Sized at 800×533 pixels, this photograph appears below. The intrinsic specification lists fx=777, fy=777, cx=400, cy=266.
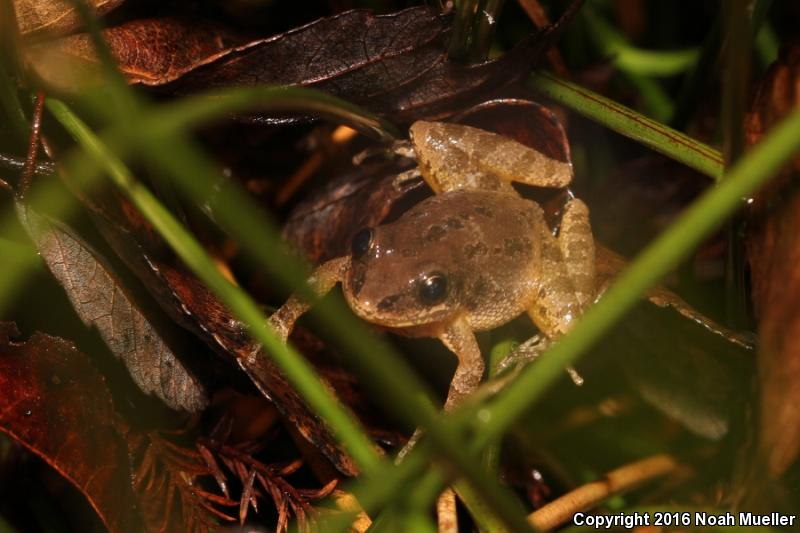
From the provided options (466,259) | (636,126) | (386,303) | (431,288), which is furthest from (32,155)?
(636,126)

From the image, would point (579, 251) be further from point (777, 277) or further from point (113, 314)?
point (113, 314)

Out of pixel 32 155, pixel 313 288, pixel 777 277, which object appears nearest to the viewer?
pixel 777 277

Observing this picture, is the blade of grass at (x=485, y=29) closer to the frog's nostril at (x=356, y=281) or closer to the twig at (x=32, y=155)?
the frog's nostril at (x=356, y=281)

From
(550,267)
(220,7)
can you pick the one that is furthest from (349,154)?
(550,267)

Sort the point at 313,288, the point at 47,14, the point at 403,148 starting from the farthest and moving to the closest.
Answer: the point at 403,148
the point at 313,288
the point at 47,14

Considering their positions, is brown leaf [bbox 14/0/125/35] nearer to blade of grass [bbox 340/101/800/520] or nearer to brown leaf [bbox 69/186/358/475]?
brown leaf [bbox 69/186/358/475]

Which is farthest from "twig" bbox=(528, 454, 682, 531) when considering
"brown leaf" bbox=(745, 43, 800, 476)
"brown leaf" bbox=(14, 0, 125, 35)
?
"brown leaf" bbox=(14, 0, 125, 35)

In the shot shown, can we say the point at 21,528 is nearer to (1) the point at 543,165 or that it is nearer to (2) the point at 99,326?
(2) the point at 99,326
